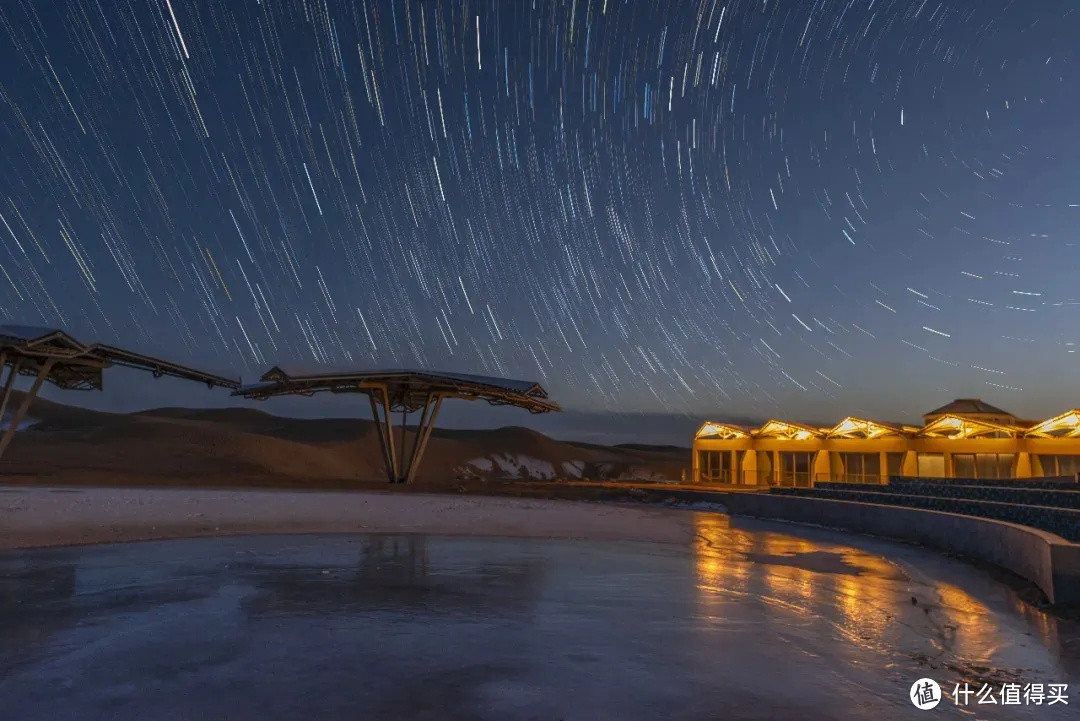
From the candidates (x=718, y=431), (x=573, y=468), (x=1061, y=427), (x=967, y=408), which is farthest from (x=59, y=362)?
(x=573, y=468)

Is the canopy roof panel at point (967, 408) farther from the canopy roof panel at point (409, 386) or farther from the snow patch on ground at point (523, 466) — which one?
the snow patch on ground at point (523, 466)

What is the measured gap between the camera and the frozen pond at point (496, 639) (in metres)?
5.30

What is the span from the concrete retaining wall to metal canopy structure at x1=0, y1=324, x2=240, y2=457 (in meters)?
24.7

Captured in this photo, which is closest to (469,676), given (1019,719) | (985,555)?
(1019,719)

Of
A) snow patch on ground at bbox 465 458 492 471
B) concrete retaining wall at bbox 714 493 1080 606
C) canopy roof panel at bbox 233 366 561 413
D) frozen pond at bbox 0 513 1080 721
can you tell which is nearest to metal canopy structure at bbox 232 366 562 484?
canopy roof panel at bbox 233 366 561 413

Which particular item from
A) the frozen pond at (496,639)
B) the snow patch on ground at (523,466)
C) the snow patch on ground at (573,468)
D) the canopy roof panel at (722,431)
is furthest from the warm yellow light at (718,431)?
the snow patch on ground at (573,468)

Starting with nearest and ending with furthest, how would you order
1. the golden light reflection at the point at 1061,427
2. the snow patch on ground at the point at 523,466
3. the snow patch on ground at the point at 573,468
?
1. the golden light reflection at the point at 1061,427
2. the snow patch on ground at the point at 523,466
3. the snow patch on ground at the point at 573,468

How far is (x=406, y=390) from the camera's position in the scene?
125 ft

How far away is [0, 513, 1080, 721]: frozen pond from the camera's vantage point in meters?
5.30

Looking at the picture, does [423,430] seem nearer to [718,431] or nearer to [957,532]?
[718,431]

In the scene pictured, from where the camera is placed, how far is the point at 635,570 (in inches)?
485

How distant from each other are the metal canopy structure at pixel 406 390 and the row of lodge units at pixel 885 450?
13.8m

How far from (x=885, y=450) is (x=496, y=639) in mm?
36457

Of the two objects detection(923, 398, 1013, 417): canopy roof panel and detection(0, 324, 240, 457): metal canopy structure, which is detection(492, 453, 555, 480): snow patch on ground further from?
detection(0, 324, 240, 457): metal canopy structure
